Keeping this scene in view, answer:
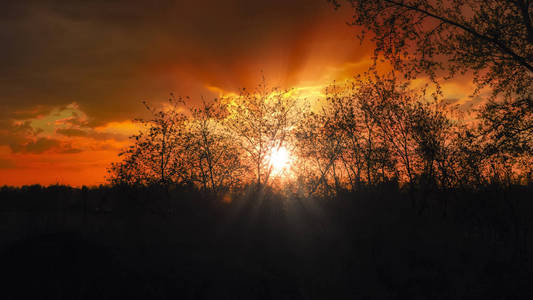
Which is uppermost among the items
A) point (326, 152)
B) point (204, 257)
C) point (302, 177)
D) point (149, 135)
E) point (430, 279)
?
point (149, 135)

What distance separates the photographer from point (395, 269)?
1866 cm

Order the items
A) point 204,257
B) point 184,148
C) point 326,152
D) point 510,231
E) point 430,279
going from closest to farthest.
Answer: point 204,257 → point 430,279 → point 510,231 → point 326,152 → point 184,148

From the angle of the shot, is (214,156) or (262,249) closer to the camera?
(262,249)

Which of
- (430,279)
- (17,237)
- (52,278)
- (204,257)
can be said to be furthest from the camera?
(430,279)

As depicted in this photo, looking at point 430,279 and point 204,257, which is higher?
point 204,257

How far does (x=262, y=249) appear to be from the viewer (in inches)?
766

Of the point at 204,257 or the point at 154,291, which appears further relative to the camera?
the point at 204,257

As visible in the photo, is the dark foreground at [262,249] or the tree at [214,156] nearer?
the dark foreground at [262,249]

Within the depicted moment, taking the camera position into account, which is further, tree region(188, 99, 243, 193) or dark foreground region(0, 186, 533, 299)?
tree region(188, 99, 243, 193)

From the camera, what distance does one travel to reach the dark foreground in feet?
45.0

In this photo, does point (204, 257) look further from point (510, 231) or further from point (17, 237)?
point (510, 231)

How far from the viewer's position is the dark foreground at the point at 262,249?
13711 millimetres

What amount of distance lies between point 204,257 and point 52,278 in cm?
595

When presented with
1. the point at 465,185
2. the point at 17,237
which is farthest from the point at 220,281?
the point at 465,185
